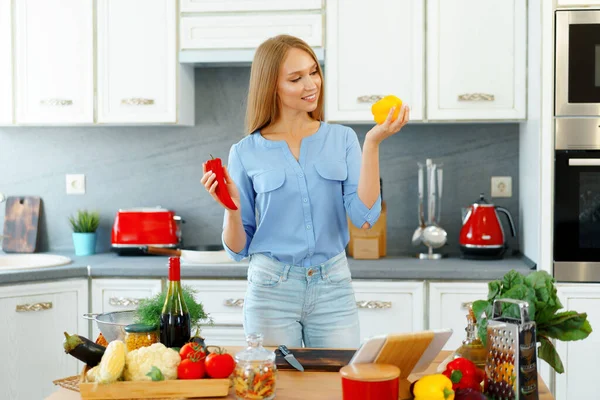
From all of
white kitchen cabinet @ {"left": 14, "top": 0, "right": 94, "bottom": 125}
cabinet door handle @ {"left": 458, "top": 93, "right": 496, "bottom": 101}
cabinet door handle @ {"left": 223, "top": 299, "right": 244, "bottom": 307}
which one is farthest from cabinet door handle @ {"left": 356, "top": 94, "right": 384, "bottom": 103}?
white kitchen cabinet @ {"left": 14, "top": 0, "right": 94, "bottom": 125}

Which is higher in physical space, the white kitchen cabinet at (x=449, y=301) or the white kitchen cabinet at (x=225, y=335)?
the white kitchen cabinet at (x=449, y=301)

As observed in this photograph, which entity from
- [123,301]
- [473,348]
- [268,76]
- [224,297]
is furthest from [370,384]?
[123,301]

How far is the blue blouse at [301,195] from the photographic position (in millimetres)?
2172

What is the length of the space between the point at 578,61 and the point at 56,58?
226cm

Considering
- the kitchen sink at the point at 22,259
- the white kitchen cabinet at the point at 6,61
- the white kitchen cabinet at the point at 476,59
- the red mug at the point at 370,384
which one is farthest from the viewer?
the kitchen sink at the point at 22,259

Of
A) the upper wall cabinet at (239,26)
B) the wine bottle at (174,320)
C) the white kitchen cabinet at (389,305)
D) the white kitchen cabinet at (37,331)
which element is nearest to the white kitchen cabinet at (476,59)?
the upper wall cabinet at (239,26)

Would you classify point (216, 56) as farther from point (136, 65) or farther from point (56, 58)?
point (56, 58)

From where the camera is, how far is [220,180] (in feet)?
5.74

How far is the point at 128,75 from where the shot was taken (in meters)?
3.54

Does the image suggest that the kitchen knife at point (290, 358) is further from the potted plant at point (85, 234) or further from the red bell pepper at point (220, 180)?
the potted plant at point (85, 234)

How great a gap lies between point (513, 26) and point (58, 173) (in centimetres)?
231

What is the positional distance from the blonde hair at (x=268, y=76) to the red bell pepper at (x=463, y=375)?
3.18 ft

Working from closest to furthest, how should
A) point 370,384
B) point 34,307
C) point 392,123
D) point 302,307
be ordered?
1. point 370,384
2. point 392,123
3. point 302,307
4. point 34,307

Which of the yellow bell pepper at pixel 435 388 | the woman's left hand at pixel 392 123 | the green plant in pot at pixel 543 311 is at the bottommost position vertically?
the yellow bell pepper at pixel 435 388
